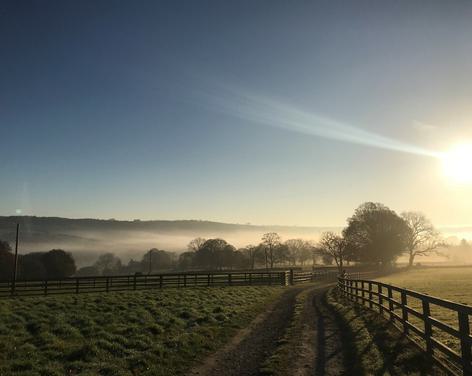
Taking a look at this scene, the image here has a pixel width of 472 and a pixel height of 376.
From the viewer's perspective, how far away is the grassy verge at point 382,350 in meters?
8.42

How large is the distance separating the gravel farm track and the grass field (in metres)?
0.61

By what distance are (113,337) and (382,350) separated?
309 inches

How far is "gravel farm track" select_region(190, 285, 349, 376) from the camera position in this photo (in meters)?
9.09

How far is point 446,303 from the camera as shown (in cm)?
830

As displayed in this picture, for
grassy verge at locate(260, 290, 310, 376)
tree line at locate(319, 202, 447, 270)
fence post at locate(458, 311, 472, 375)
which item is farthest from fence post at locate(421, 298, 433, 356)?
tree line at locate(319, 202, 447, 270)

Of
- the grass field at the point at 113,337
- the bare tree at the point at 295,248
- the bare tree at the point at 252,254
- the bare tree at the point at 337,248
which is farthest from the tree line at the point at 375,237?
the bare tree at the point at 295,248

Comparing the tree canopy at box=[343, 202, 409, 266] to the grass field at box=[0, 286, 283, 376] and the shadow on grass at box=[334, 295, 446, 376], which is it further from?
the shadow on grass at box=[334, 295, 446, 376]

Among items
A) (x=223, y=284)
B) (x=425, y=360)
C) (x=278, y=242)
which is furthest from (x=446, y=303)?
(x=278, y=242)

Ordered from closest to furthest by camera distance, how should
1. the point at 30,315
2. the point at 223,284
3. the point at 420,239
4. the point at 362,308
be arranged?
the point at 30,315 → the point at 362,308 → the point at 223,284 → the point at 420,239

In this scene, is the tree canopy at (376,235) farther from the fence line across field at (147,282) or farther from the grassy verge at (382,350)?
the grassy verge at (382,350)

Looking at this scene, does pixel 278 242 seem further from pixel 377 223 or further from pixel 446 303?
pixel 446 303

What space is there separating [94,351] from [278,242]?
129154 millimetres

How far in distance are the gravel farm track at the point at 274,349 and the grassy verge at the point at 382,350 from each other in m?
0.42

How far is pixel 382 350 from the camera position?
33.0ft
